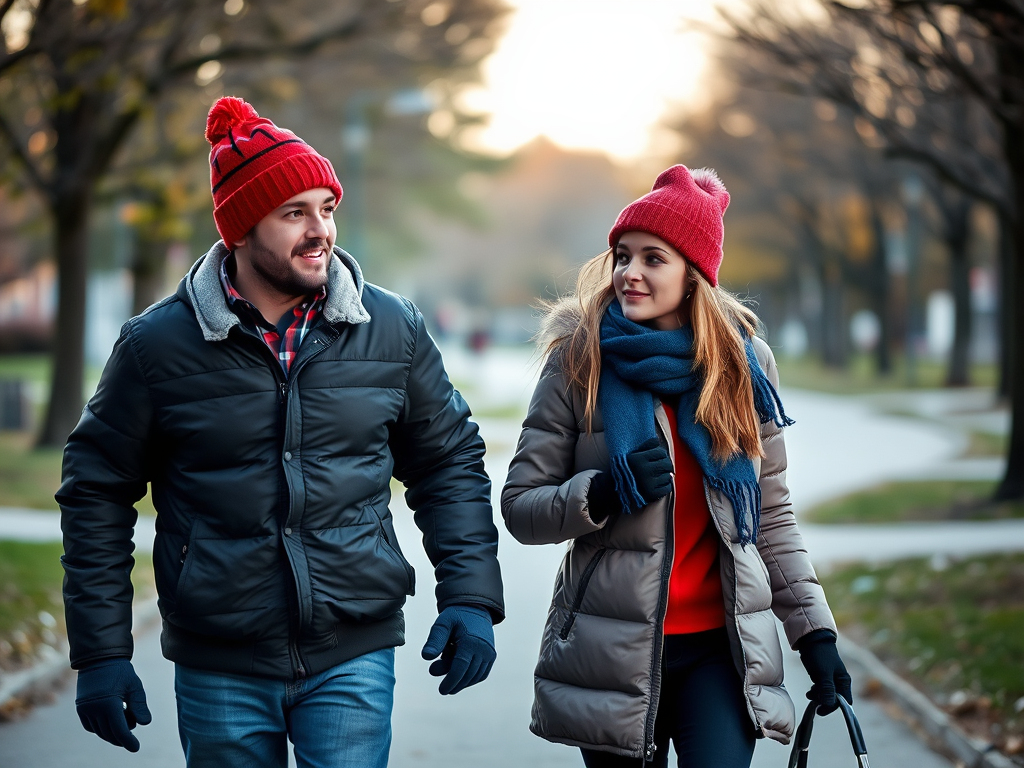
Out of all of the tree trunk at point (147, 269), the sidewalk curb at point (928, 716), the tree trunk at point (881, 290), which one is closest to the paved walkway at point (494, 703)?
the sidewalk curb at point (928, 716)

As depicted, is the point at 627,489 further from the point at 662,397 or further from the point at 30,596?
the point at 30,596

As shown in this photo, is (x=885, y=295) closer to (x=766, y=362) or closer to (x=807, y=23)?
(x=807, y=23)

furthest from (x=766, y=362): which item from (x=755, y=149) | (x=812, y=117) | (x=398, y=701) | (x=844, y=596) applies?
(x=755, y=149)

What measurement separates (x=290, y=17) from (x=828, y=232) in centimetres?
2751

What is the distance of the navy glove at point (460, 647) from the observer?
327 cm

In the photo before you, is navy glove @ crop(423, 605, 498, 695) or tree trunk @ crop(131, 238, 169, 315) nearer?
navy glove @ crop(423, 605, 498, 695)

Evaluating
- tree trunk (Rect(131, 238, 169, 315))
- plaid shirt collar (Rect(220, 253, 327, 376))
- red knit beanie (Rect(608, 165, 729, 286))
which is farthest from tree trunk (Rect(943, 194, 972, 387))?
plaid shirt collar (Rect(220, 253, 327, 376))

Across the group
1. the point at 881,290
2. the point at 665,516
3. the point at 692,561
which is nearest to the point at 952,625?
the point at 692,561

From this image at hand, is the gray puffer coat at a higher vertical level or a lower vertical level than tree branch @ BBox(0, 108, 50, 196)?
lower

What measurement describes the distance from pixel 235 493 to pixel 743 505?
1.23 metres

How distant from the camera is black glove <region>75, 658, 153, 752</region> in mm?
3098

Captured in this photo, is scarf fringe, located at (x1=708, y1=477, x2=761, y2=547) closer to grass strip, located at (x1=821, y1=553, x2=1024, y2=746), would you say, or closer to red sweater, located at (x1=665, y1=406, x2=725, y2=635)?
red sweater, located at (x1=665, y1=406, x2=725, y2=635)

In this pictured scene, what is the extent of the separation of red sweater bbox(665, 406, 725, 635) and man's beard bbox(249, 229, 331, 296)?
101 cm

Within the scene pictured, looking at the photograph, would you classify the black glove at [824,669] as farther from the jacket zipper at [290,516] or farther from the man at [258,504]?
the jacket zipper at [290,516]
